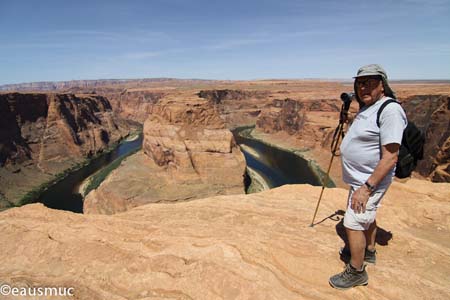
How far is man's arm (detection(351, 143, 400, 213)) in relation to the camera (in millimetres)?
3219

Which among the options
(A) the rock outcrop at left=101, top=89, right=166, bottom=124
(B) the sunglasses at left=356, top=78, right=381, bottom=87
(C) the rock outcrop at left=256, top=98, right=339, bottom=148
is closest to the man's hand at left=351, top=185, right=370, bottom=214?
(B) the sunglasses at left=356, top=78, right=381, bottom=87

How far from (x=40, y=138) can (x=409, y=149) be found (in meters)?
82.8

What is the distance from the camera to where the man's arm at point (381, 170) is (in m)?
3.22

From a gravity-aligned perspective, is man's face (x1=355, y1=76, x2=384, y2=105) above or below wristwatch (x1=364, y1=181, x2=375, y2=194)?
above

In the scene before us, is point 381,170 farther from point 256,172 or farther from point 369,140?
point 256,172

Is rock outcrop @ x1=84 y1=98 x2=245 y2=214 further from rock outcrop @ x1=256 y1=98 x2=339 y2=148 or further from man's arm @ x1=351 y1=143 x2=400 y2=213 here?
man's arm @ x1=351 y1=143 x2=400 y2=213

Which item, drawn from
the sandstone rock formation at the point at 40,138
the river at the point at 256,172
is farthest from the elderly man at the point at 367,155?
the sandstone rock formation at the point at 40,138

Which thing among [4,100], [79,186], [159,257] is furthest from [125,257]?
[4,100]

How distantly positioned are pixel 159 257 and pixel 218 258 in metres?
0.97

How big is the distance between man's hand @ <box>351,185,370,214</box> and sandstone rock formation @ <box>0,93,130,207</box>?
60943 millimetres

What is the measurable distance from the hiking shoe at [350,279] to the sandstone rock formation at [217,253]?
8cm

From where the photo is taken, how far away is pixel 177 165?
4669 cm

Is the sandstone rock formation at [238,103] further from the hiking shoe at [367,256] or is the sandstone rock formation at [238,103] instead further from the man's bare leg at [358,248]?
the man's bare leg at [358,248]

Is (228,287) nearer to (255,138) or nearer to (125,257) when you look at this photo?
(125,257)
